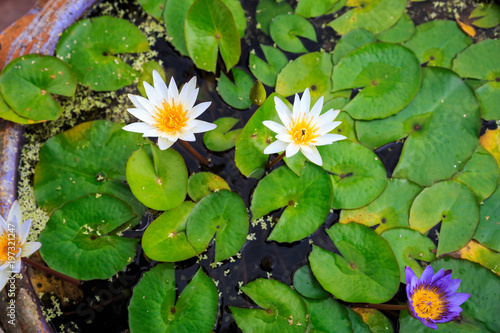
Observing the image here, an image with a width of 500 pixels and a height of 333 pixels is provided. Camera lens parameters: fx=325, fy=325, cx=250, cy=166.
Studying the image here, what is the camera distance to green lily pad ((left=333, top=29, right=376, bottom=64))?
2.35 m

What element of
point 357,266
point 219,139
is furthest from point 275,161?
point 357,266

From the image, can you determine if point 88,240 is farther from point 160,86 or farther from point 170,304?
point 160,86

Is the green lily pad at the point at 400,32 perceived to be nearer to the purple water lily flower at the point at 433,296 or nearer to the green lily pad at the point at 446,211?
the green lily pad at the point at 446,211

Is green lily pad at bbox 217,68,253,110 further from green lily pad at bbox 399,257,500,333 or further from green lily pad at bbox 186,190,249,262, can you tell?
green lily pad at bbox 399,257,500,333

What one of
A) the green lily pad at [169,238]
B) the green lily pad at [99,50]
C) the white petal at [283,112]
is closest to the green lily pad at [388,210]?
the white petal at [283,112]

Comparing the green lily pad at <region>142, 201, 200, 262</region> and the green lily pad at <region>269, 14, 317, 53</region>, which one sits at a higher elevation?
the green lily pad at <region>269, 14, 317, 53</region>

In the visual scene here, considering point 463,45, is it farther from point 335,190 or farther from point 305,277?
point 305,277

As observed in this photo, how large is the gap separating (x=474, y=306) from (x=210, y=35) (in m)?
2.35

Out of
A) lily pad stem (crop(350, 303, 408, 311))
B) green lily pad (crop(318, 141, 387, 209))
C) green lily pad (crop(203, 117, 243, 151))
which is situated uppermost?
green lily pad (crop(203, 117, 243, 151))

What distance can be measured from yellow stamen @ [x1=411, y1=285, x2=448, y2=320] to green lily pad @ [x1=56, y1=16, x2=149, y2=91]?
2.21m

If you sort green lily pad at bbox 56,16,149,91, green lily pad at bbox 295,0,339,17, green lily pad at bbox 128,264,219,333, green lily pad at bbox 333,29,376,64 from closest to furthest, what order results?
green lily pad at bbox 128,264,219,333 < green lily pad at bbox 56,16,149,91 < green lily pad at bbox 333,29,376,64 < green lily pad at bbox 295,0,339,17

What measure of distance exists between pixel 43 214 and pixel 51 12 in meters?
1.43

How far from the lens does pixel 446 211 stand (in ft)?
6.68

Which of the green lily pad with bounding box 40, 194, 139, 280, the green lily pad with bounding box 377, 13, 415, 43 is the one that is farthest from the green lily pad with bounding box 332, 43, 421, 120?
the green lily pad with bounding box 40, 194, 139, 280
